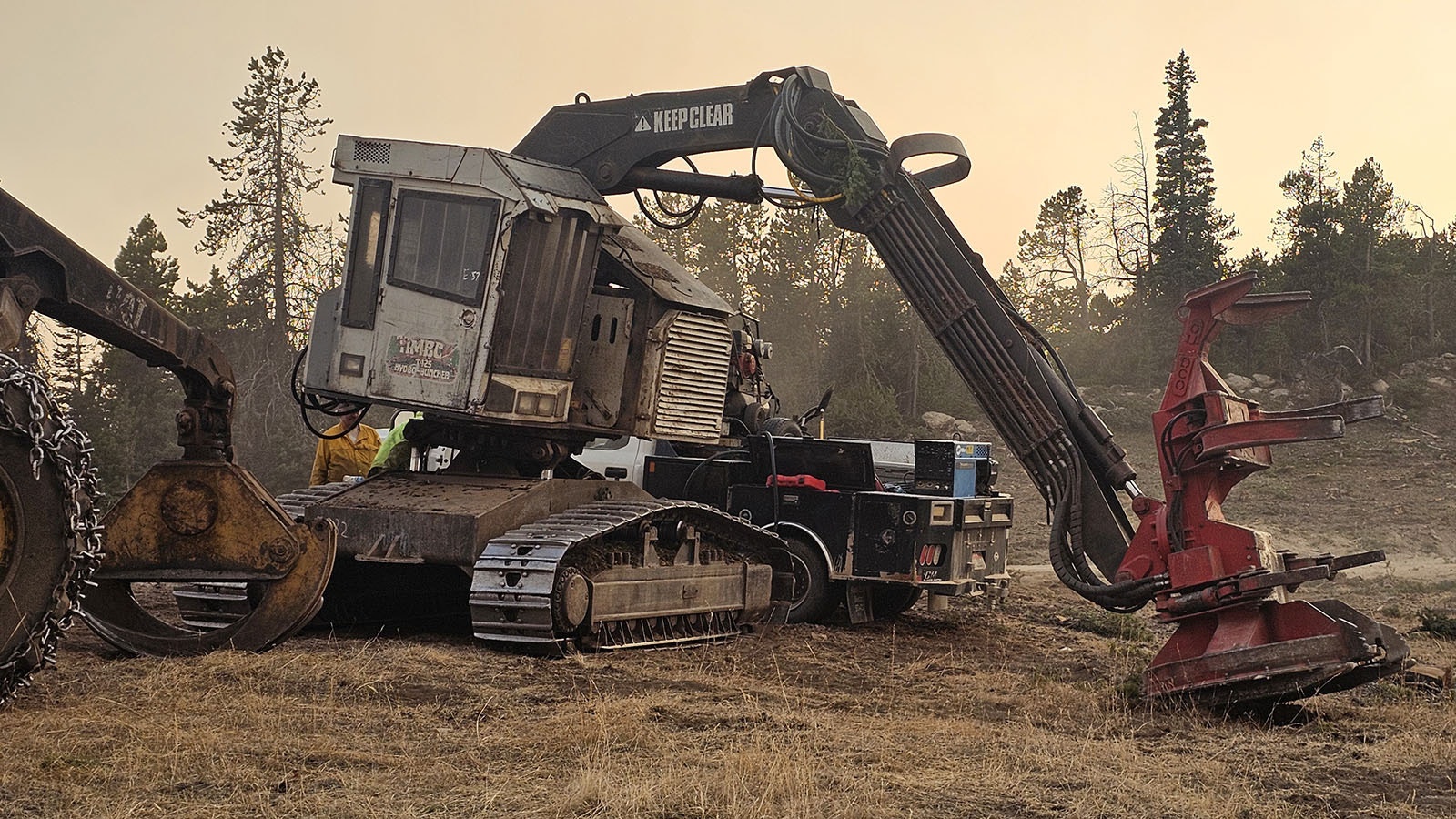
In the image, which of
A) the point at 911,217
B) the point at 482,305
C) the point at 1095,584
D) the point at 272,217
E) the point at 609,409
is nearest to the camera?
the point at 1095,584

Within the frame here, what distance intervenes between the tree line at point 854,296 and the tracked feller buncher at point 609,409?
20.2m

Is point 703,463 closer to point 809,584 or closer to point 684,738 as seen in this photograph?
point 809,584

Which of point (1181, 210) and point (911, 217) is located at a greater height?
point (1181, 210)

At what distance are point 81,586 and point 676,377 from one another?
5.01 metres

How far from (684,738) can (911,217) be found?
498 cm

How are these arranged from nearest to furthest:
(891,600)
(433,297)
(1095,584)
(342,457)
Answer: (1095,584) < (433,297) < (342,457) < (891,600)

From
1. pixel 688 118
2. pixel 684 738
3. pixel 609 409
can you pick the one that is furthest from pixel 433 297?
pixel 684 738

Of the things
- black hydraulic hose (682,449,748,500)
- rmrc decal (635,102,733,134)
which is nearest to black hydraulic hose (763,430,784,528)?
black hydraulic hose (682,449,748,500)

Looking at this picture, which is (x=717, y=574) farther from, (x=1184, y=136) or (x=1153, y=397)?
(x=1184, y=136)

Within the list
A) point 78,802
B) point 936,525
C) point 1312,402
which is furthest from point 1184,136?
point 78,802

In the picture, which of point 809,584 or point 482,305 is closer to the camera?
point 482,305

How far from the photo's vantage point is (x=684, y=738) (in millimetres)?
6652

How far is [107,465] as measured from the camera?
25906mm

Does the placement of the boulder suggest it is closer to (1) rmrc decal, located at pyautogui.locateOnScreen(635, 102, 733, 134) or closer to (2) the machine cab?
(1) rmrc decal, located at pyautogui.locateOnScreen(635, 102, 733, 134)
